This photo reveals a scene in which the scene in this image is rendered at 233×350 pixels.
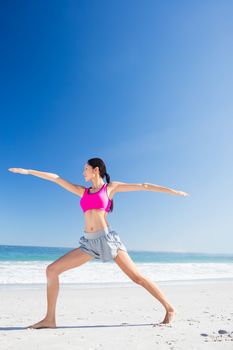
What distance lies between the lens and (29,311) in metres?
6.45

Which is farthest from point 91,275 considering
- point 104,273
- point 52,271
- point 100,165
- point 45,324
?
point 100,165

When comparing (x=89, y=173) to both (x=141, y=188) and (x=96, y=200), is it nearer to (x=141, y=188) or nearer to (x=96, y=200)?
(x=96, y=200)

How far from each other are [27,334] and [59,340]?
20.1 inches

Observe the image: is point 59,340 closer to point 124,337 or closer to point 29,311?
point 124,337

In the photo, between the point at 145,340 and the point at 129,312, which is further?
the point at 129,312

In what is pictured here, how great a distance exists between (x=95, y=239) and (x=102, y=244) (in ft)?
0.38

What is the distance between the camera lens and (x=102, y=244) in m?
4.76

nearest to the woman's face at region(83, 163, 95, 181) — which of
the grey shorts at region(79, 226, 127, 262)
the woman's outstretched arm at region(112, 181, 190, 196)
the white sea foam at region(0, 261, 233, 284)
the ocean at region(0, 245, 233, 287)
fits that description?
the woman's outstretched arm at region(112, 181, 190, 196)

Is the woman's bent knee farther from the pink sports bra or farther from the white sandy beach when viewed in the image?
the pink sports bra

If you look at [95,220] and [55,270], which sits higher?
[95,220]

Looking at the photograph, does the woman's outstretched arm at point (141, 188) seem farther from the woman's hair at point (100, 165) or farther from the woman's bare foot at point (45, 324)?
the woman's bare foot at point (45, 324)

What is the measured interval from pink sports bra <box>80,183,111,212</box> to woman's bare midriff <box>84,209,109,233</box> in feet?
0.17

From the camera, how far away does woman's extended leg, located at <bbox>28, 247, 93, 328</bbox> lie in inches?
188

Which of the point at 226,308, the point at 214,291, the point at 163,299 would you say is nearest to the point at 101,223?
the point at 163,299
